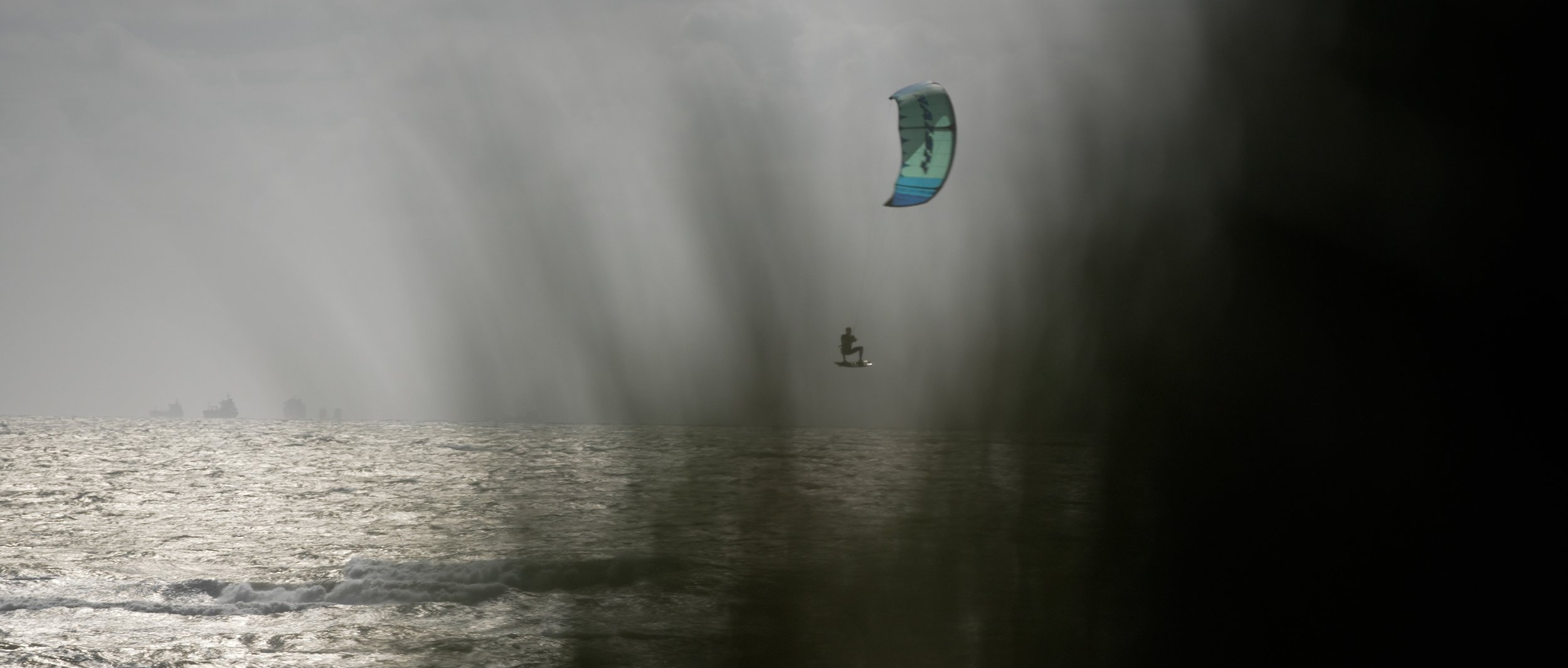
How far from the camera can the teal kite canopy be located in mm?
30828

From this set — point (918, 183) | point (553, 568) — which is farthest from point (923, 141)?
point (553, 568)

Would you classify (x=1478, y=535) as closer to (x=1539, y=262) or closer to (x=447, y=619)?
(x=1539, y=262)

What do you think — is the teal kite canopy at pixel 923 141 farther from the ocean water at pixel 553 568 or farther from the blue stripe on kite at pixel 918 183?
the ocean water at pixel 553 568

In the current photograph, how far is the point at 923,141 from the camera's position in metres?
31.4

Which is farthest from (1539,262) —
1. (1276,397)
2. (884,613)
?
(884,613)

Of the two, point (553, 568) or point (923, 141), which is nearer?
point (553, 568)

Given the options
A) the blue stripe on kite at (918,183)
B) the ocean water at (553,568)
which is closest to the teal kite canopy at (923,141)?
the blue stripe on kite at (918,183)

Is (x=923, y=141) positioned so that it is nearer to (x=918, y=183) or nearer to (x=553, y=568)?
(x=918, y=183)

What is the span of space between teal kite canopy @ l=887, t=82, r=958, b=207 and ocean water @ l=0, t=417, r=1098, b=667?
36.9 ft

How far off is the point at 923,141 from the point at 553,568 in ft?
56.1

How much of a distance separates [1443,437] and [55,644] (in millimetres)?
63097

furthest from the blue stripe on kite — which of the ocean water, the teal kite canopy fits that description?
the ocean water

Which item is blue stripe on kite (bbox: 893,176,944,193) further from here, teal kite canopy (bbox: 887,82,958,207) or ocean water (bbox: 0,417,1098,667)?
ocean water (bbox: 0,417,1098,667)

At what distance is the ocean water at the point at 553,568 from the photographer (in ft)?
65.4
